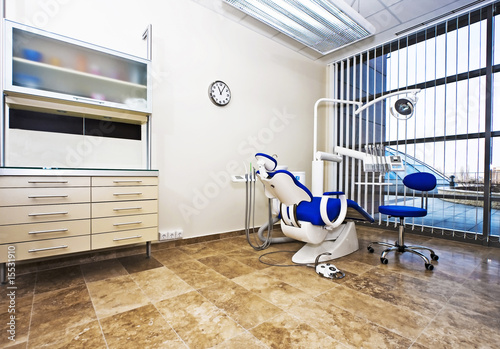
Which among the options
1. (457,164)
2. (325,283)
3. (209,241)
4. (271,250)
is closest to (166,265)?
(209,241)

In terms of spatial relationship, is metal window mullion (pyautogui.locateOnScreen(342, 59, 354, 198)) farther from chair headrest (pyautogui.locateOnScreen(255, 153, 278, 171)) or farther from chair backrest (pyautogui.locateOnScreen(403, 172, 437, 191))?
chair headrest (pyautogui.locateOnScreen(255, 153, 278, 171))

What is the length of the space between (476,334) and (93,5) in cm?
393

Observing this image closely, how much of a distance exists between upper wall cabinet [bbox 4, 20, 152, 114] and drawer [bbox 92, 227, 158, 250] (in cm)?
118

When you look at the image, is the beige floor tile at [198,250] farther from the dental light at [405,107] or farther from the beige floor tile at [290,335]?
the dental light at [405,107]

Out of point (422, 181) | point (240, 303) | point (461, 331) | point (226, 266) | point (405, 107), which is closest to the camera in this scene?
point (461, 331)

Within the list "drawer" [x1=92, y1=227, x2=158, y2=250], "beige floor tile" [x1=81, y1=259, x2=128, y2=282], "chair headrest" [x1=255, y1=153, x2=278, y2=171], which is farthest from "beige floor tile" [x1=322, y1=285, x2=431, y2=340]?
"beige floor tile" [x1=81, y1=259, x2=128, y2=282]

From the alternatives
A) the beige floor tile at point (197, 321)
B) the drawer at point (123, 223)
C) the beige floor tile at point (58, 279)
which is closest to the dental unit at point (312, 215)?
the beige floor tile at point (197, 321)

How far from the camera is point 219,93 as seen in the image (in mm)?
3373

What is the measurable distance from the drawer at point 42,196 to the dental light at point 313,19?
2.52 metres

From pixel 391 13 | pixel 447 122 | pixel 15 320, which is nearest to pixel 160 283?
pixel 15 320

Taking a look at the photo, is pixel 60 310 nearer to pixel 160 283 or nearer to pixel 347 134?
pixel 160 283

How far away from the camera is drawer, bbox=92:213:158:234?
6.99 ft

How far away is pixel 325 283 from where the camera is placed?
1987 millimetres

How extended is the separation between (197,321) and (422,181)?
8.81ft
